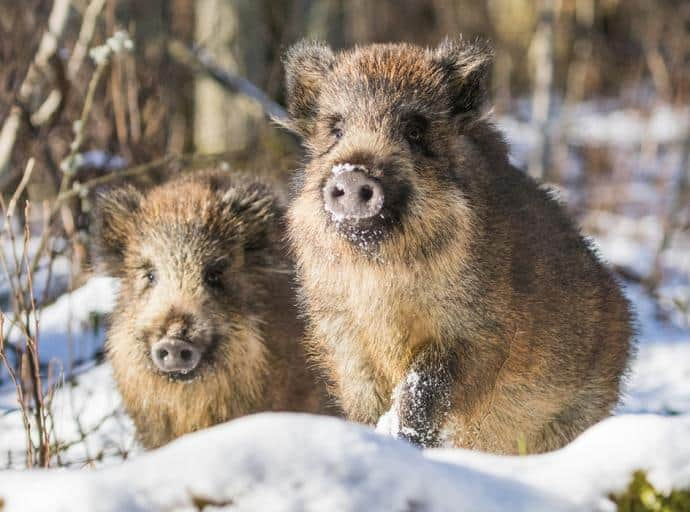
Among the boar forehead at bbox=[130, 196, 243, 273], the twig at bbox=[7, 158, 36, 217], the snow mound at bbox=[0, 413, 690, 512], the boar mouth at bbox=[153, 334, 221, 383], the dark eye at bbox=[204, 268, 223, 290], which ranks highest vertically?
the twig at bbox=[7, 158, 36, 217]

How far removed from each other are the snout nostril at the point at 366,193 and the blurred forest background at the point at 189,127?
4.40 ft

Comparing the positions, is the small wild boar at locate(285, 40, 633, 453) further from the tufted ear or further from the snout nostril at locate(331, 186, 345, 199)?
the tufted ear

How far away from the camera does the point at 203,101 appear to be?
1040cm

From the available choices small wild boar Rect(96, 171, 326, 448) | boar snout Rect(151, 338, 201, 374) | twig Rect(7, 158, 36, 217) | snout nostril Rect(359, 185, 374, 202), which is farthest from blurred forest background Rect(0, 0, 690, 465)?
snout nostril Rect(359, 185, 374, 202)

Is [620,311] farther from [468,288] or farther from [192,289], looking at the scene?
[192,289]

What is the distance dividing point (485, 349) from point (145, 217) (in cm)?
214

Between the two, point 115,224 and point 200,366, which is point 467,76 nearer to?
point 200,366

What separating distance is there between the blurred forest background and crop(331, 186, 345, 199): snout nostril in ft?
4.03

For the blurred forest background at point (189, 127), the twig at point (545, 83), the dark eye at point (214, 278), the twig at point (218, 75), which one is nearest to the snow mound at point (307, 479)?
the blurred forest background at point (189, 127)

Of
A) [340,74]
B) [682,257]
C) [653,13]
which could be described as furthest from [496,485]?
[653,13]

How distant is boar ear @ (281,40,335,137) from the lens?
4.67 metres

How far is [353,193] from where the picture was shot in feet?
12.5

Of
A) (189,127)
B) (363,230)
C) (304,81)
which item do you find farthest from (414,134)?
(189,127)

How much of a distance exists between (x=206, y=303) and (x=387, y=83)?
5.01 feet
